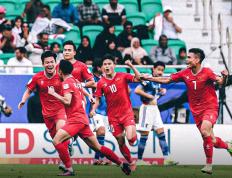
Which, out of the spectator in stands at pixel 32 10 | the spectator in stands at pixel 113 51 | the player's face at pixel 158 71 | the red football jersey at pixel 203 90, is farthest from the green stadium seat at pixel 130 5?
the red football jersey at pixel 203 90

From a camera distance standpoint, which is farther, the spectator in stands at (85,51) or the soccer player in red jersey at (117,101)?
the spectator in stands at (85,51)

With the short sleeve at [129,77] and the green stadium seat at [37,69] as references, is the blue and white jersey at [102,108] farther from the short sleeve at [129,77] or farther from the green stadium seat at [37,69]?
the short sleeve at [129,77]

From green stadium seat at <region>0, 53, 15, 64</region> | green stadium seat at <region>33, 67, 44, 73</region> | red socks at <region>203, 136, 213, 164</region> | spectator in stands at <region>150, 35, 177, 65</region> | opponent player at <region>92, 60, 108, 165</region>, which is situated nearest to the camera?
red socks at <region>203, 136, 213, 164</region>

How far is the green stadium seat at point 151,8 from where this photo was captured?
2762cm

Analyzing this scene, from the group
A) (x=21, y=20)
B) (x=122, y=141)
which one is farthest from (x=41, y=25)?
(x=122, y=141)

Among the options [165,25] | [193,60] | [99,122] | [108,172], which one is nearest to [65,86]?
[108,172]

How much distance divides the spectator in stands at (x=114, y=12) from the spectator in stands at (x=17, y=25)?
221 cm

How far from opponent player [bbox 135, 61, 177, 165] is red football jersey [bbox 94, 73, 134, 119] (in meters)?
1.82

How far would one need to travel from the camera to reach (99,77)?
22391 millimetres

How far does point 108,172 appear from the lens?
19.0 meters

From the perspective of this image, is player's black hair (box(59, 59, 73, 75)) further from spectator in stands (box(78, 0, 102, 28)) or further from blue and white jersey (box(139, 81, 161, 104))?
spectator in stands (box(78, 0, 102, 28))

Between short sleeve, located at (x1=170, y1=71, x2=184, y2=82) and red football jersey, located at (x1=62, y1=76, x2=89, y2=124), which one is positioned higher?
short sleeve, located at (x1=170, y1=71, x2=184, y2=82)

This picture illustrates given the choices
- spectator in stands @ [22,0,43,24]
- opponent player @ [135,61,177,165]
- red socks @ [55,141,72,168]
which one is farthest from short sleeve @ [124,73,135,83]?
spectator in stands @ [22,0,43,24]

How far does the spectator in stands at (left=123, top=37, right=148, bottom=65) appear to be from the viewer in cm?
2490
